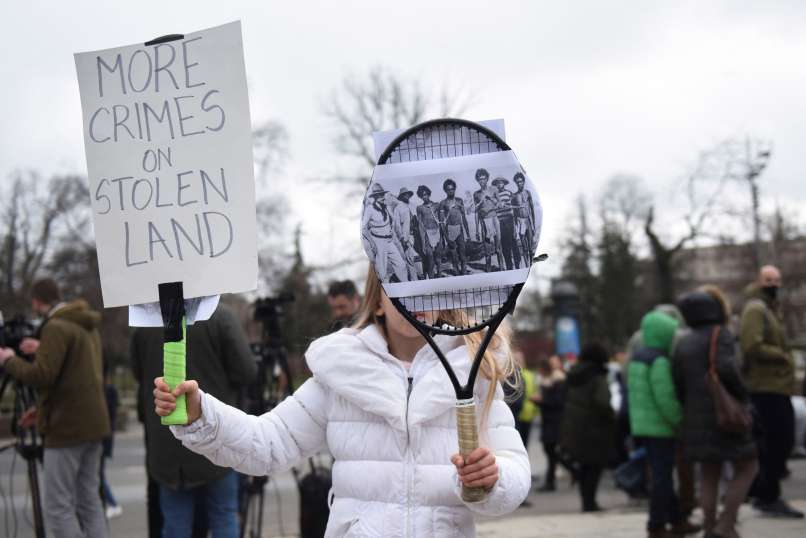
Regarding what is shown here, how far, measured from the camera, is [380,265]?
2.52 meters

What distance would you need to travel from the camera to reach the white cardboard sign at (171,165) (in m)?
2.66

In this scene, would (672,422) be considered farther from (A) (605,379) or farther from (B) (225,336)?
(B) (225,336)

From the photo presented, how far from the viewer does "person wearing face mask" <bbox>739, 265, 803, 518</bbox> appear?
7.52m

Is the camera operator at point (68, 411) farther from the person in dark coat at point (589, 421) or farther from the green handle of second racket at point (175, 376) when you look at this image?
the person in dark coat at point (589, 421)

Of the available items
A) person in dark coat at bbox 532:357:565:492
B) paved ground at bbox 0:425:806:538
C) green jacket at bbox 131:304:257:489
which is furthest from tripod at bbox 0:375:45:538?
person in dark coat at bbox 532:357:565:492

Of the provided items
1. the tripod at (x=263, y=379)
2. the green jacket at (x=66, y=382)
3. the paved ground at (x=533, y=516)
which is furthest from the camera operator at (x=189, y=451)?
the paved ground at (x=533, y=516)

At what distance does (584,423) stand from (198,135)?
6.87 metres

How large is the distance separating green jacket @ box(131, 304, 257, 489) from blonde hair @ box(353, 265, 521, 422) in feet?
7.02

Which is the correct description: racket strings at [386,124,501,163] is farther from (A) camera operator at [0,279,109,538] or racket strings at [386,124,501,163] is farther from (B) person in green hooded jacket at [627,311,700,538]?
(B) person in green hooded jacket at [627,311,700,538]

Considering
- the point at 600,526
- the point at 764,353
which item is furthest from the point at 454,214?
the point at 600,526

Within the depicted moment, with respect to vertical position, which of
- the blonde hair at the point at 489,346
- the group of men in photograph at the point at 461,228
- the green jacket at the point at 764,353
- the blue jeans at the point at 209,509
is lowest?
the blue jeans at the point at 209,509

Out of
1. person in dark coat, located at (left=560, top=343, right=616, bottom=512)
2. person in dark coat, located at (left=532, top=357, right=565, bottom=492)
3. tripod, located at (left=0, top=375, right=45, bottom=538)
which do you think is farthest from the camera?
person in dark coat, located at (left=532, top=357, right=565, bottom=492)

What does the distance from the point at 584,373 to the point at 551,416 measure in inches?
88.6

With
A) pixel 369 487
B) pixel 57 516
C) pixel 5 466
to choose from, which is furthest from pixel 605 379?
pixel 5 466
